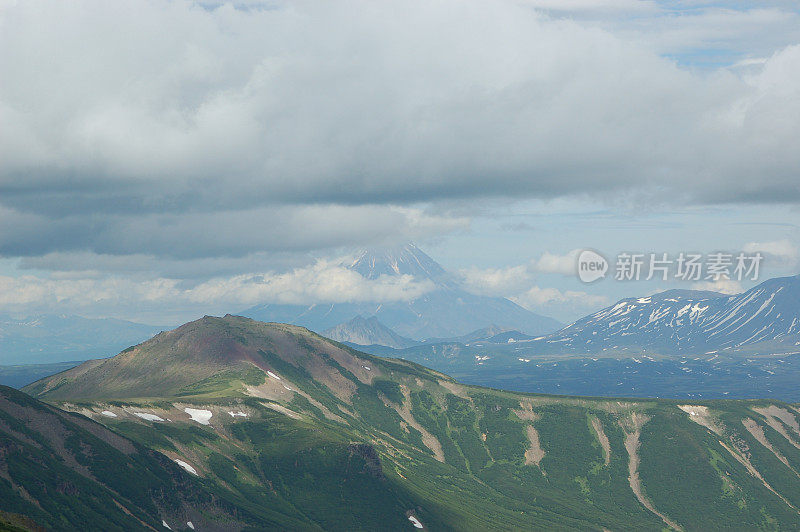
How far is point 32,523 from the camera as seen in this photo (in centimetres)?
18388
